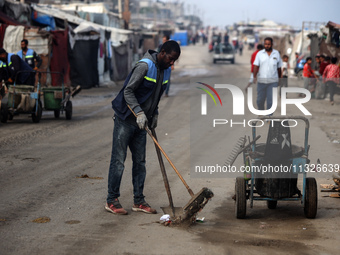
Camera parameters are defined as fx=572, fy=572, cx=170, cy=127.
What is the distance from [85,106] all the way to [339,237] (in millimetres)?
13365

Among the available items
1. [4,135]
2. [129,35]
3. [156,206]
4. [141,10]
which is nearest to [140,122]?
[156,206]

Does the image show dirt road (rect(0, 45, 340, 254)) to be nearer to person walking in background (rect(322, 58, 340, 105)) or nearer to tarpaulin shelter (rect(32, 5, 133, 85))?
person walking in background (rect(322, 58, 340, 105))

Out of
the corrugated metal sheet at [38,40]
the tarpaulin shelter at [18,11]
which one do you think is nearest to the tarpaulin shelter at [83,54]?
the corrugated metal sheet at [38,40]

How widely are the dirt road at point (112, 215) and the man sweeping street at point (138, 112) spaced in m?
0.27

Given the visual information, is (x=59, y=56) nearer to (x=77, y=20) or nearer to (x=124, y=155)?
(x=77, y=20)

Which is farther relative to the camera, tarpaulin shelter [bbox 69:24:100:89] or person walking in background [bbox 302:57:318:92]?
tarpaulin shelter [bbox 69:24:100:89]

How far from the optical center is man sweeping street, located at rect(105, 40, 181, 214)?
19.8ft

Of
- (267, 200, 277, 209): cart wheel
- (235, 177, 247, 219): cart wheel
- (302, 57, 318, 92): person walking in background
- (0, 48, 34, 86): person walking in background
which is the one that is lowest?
(302, 57, 318, 92): person walking in background

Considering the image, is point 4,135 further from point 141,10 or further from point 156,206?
point 141,10

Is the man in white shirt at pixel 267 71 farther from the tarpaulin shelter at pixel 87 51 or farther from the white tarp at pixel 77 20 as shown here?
the white tarp at pixel 77 20

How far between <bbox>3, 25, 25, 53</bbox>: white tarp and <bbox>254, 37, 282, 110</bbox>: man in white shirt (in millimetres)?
10640

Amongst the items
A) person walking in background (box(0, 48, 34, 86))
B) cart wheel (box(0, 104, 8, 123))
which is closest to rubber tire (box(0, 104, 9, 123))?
cart wheel (box(0, 104, 8, 123))

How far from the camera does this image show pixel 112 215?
625cm

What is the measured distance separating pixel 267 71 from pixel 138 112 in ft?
24.5
